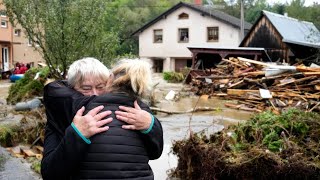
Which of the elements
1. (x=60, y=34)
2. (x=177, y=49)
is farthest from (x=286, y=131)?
(x=177, y=49)

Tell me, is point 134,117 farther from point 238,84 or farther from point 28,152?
point 238,84

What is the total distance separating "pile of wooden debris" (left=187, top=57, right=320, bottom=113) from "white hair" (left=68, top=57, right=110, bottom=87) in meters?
13.5

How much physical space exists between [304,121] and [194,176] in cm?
197

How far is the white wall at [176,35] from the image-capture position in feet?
129

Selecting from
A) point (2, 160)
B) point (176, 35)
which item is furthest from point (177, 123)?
point (176, 35)

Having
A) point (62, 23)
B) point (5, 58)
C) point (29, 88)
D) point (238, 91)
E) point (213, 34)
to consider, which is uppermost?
point (213, 34)

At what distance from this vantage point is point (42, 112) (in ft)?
36.3

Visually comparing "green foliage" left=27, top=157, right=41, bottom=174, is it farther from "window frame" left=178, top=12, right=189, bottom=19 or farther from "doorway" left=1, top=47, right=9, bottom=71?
"window frame" left=178, top=12, right=189, bottom=19

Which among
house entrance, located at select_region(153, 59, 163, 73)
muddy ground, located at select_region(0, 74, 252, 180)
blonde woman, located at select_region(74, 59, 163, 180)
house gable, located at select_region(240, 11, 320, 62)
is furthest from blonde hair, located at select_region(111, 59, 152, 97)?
house entrance, located at select_region(153, 59, 163, 73)

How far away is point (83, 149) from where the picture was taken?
2426 millimetres

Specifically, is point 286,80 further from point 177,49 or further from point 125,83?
point 177,49

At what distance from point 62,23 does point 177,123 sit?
5031 millimetres

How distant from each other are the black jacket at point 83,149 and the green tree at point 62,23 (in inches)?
380

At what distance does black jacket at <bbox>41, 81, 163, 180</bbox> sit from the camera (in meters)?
2.44
